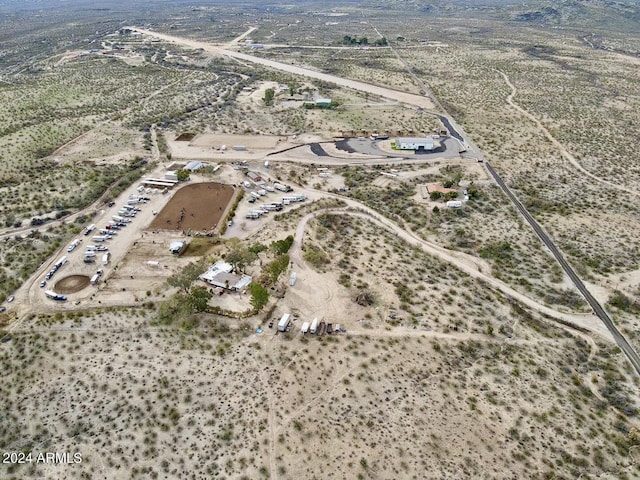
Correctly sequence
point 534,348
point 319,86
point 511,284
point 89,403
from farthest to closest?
point 319,86 < point 511,284 < point 534,348 < point 89,403

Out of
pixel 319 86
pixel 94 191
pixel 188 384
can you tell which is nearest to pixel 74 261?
pixel 94 191

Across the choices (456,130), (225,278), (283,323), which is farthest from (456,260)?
(456,130)

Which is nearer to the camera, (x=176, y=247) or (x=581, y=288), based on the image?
(x=581, y=288)

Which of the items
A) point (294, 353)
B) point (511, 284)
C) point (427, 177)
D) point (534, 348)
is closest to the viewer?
point (294, 353)

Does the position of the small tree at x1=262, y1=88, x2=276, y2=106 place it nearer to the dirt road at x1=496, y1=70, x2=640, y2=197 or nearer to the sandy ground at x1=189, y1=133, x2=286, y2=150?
the sandy ground at x1=189, y1=133, x2=286, y2=150

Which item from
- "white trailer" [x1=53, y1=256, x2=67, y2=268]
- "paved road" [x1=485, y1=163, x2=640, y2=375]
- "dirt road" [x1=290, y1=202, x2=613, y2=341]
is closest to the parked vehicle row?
"dirt road" [x1=290, y1=202, x2=613, y2=341]

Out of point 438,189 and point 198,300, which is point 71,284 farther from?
point 438,189

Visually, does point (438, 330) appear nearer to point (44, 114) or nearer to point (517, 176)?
point (517, 176)

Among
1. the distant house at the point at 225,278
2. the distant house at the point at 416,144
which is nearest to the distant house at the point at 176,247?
the distant house at the point at 225,278
